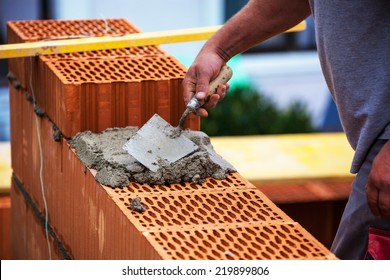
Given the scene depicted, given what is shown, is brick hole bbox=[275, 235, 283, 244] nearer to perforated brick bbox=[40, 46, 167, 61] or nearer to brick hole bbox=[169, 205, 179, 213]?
brick hole bbox=[169, 205, 179, 213]

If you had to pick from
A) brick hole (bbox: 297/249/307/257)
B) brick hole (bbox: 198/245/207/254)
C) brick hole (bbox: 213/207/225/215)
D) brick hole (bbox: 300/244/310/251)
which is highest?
brick hole (bbox: 198/245/207/254)

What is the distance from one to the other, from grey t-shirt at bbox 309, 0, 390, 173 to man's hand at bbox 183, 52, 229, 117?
19.2 inches

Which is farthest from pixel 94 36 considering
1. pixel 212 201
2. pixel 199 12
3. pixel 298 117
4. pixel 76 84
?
pixel 199 12

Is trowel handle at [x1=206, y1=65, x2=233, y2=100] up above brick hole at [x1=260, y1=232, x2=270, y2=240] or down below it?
above

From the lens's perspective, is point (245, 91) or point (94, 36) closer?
point (94, 36)

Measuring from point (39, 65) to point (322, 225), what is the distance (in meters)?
2.62

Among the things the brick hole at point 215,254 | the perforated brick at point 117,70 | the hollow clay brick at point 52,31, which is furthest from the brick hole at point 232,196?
the hollow clay brick at point 52,31

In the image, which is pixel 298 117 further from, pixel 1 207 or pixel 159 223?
pixel 159 223

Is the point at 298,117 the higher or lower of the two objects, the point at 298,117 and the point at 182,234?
the lower

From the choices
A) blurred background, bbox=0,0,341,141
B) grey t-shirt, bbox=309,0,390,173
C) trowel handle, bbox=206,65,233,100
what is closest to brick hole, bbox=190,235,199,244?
grey t-shirt, bbox=309,0,390,173

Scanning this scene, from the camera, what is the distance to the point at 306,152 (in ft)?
20.6

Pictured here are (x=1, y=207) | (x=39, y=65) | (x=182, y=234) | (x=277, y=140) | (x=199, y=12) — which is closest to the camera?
(x=182, y=234)

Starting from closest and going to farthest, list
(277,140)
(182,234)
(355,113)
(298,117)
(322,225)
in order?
(182,234)
(355,113)
(322,225)
(277,140)
(298,117)

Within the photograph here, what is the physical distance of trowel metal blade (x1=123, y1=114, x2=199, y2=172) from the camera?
10.5 feet
